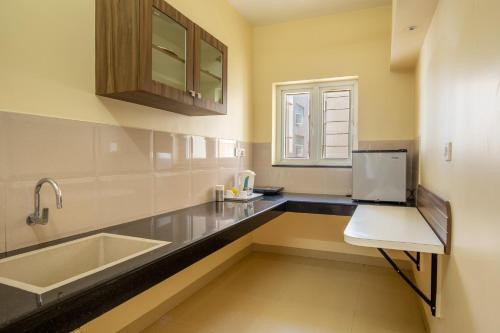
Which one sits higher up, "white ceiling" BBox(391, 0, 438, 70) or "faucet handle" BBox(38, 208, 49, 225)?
"white ceiling" BBox(391, 0, 438, 70)

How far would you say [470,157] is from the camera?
1.12 m

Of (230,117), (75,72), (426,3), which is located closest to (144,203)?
(75,72)

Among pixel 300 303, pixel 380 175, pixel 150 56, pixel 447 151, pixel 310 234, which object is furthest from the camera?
pixel 310 234

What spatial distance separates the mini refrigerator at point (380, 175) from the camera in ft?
8.73

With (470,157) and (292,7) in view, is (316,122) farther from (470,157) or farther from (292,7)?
(470,157)

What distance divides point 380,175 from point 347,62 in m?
1.30

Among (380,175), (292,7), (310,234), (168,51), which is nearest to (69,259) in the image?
(168,51)

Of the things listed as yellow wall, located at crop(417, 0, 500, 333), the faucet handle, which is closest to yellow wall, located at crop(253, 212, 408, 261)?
yellow wall, located at crop(417, 0, 500, 333)

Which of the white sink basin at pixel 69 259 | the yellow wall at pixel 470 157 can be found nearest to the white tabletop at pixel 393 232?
the yellow wall at pixel 470 157

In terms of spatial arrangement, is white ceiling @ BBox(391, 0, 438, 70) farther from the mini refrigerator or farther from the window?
the mini refrigerator

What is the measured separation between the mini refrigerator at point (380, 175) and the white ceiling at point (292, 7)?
1.53 metres

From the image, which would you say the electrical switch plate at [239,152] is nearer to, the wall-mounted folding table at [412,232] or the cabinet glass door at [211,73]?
the cabinet glass door at [211,73]

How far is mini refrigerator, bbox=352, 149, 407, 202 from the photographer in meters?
2.66

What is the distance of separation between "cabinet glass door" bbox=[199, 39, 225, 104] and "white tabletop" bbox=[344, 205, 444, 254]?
1.30 metres
